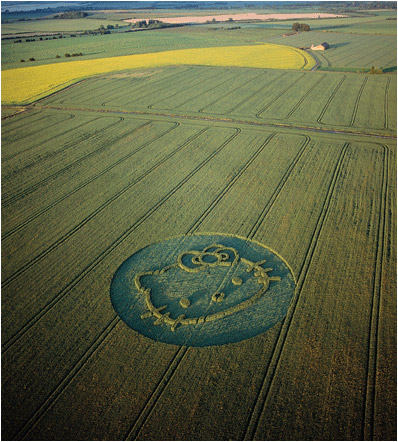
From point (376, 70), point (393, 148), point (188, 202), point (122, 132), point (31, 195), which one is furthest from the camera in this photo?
point (376, 70)

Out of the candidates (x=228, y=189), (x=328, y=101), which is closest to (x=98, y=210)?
(x=228, y=189)

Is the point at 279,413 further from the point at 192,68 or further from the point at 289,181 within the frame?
the point at 192,68

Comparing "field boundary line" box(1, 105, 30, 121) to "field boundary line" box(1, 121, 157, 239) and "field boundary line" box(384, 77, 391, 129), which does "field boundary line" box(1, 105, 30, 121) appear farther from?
"field boundary line" box(384, 77, 391, 129)

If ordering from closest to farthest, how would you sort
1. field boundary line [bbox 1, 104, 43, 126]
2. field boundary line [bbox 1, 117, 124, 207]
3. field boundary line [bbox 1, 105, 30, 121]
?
field boundary line [bbox 1, 117, 124, 207] < field boundary line [bbox 1, 104, 43, 126] < field boundary line [bbox 1, 105, 30, 121]

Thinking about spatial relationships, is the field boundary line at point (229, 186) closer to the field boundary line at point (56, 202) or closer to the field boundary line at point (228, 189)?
the field boundary line at point (228, 189)

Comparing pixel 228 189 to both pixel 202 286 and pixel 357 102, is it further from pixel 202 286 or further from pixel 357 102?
pixel 357 102

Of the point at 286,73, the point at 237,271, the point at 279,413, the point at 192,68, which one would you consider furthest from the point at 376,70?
the point at 279,413

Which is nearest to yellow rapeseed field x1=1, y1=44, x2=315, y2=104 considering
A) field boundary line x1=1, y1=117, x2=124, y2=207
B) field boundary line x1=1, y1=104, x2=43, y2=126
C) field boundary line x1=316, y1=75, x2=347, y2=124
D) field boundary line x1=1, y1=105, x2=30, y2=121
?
field boundary line x1=1, y1=104, x2=43, y2=126
